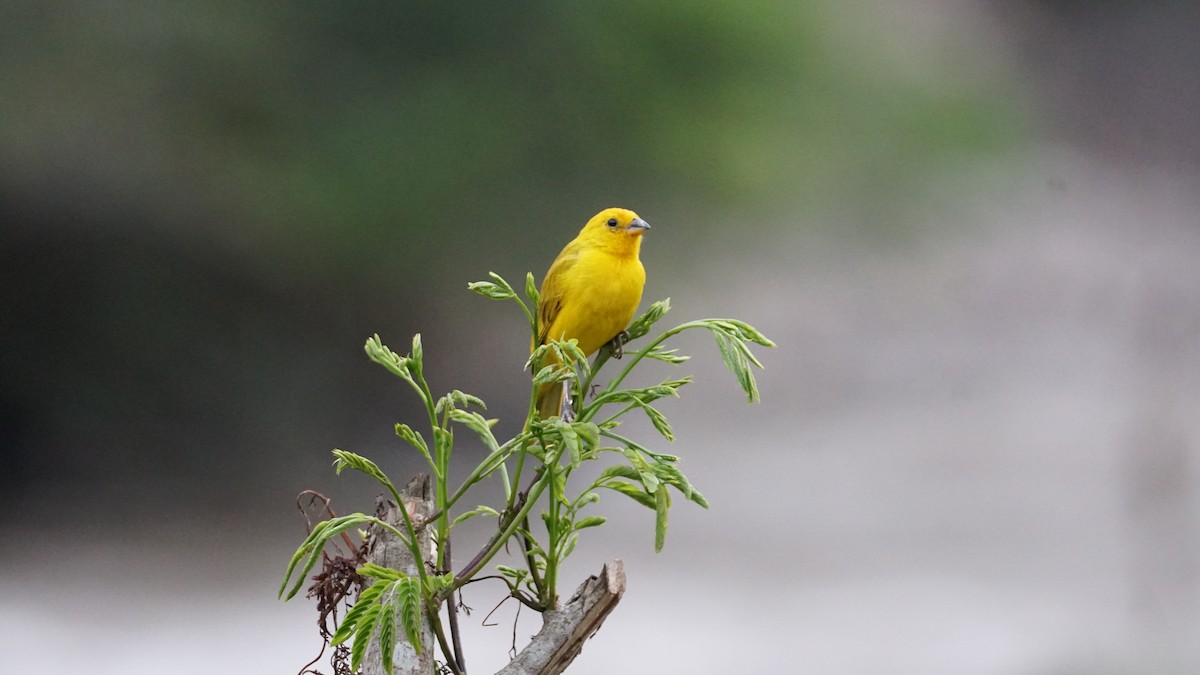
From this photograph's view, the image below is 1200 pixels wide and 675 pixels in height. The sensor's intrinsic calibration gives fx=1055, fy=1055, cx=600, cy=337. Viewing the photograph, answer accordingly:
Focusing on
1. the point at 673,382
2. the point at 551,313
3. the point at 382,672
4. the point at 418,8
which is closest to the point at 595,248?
the point at 551,313

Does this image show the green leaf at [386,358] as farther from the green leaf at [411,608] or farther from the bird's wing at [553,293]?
the bird's wing at [553,293]

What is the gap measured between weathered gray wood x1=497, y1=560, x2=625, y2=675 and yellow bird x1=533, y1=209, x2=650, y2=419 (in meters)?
0.23

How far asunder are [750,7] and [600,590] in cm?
162

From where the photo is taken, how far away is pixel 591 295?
1.18 metres

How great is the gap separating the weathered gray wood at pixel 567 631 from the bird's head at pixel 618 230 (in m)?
0.41

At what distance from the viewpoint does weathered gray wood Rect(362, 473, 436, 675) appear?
109 cm

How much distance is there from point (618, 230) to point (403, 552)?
1.47ft

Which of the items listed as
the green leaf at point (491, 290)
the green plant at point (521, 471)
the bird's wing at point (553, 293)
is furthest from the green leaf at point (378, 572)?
the bird's wing at point (553, 293)

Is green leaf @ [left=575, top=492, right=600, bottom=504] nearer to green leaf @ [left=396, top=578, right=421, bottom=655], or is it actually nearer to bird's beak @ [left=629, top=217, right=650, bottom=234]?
green leaf @ [left=396, top=578, right=421, bottom=655]

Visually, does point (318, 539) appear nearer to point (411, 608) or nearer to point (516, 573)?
point (411, 608)

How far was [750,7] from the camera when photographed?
2275 mm

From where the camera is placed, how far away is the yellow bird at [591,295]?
3.86 feet

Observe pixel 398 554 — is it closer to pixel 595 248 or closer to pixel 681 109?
pixel 595 248

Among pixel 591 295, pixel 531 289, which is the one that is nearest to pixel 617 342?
pixel 591 295
